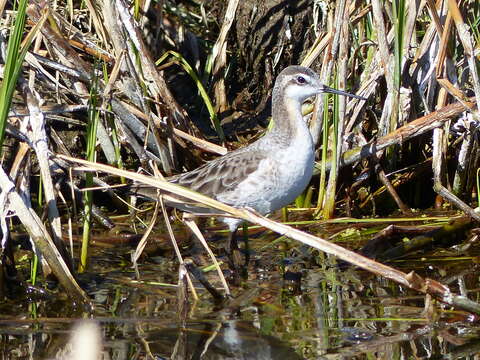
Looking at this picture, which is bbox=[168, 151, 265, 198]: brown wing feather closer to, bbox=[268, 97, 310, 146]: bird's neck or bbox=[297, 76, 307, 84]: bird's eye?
bbox=[268, 97, 310, 146]: bird's neck

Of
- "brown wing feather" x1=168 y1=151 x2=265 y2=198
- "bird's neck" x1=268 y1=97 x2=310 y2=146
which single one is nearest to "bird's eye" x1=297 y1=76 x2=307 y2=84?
"bird's neck" x1=268 y1=97 x2=310 y2=146

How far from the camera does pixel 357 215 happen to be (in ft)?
22.5

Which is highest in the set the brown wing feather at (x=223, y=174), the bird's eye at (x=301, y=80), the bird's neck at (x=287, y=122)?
the bird's eye at (x=301, y=80)

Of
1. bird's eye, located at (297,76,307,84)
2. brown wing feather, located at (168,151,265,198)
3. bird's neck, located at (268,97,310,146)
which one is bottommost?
brown wing feather, located at (168,151,265,198)

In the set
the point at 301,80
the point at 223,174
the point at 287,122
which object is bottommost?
the point at 223,174

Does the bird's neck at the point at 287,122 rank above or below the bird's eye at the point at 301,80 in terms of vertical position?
below

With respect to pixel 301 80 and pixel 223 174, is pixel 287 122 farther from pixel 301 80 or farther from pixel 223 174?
pixel 223 174

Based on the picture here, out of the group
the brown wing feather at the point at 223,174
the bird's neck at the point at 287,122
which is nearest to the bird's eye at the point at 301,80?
the bird's neck at the point at 287,122

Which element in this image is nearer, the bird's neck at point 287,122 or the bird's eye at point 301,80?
the bird's neck at point 287,122

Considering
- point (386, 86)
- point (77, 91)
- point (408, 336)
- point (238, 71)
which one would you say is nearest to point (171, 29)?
point (238, 71)

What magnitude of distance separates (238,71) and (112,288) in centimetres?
340

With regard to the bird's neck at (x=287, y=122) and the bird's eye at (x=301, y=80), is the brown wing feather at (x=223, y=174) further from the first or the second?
the bird's eye at (x=301, y=80)

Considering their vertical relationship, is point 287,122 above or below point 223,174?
above

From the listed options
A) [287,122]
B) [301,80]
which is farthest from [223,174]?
[301,80]
